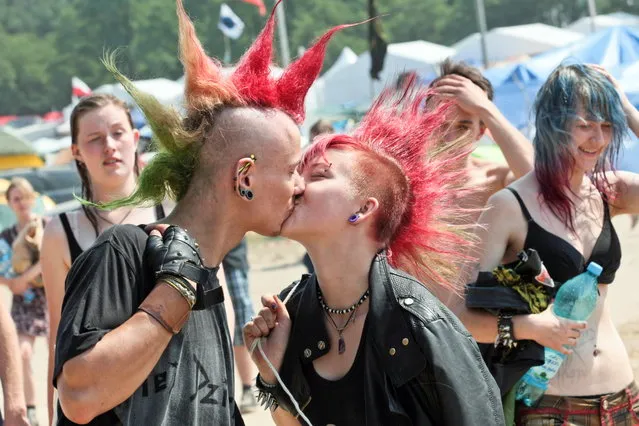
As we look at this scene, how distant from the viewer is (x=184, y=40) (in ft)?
8.80

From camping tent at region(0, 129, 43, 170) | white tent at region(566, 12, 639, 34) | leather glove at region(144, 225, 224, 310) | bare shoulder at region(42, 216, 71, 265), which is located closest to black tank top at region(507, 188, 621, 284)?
leather glove at region(144, 225, 224, 310)

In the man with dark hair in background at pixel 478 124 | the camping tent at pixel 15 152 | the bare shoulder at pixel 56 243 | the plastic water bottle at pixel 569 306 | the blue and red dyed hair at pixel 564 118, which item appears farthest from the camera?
the camping tent at pixel 15 152

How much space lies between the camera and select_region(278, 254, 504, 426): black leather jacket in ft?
8.25

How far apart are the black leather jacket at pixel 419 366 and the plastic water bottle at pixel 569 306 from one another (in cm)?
100

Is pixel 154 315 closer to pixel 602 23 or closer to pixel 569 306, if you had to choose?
pixel 569 306

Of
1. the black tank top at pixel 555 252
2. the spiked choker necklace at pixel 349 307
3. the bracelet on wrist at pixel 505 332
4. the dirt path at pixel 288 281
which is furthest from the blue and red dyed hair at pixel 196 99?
the dirt path at pixel 288 281

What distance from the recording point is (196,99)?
105 inches

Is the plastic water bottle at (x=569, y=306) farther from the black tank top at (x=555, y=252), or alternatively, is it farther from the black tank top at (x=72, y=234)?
the black tank top at (x=72, y=234)

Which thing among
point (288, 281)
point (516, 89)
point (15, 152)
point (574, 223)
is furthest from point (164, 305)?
point (15, 152)

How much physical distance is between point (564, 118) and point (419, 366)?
165cm

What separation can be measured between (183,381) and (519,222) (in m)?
1.68

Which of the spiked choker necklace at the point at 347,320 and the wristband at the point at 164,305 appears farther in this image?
the spiked choker necklace at the point at 347,320

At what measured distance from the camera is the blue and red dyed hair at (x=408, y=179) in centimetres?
292

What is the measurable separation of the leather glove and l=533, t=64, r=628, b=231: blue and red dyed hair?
5.79 feet
